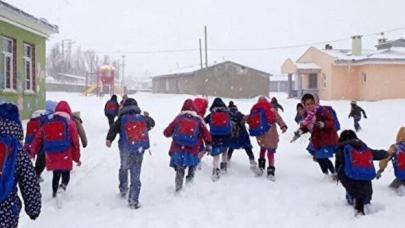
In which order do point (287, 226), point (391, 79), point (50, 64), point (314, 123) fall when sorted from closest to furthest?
point (287, 226)
point (314, 123)
point (391, 79)
point (50, 64)

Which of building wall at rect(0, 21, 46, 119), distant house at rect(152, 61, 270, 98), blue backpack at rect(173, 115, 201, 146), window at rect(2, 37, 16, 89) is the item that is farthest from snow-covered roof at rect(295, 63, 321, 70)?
blue backpack at rect(173, 115, 201, 146)

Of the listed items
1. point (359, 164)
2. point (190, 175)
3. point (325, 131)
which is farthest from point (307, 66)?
point (359, 164)

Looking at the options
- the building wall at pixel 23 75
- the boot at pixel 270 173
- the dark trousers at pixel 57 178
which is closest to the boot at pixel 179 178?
the dark trousers at pixel 57 178

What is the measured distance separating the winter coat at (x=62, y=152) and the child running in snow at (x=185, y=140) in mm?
1542

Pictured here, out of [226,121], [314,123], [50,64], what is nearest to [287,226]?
[314,123]

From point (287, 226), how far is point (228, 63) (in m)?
45.7

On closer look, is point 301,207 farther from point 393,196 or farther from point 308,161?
point 308,161

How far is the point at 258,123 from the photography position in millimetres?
9836

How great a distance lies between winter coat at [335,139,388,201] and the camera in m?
6.96

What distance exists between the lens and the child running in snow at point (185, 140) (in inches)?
325

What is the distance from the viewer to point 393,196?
7867 millimetres

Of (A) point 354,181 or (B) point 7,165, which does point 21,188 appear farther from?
(A) point 354,181

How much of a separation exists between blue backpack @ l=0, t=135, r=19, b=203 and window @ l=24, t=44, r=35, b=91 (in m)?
14.8

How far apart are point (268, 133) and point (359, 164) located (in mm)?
2884
